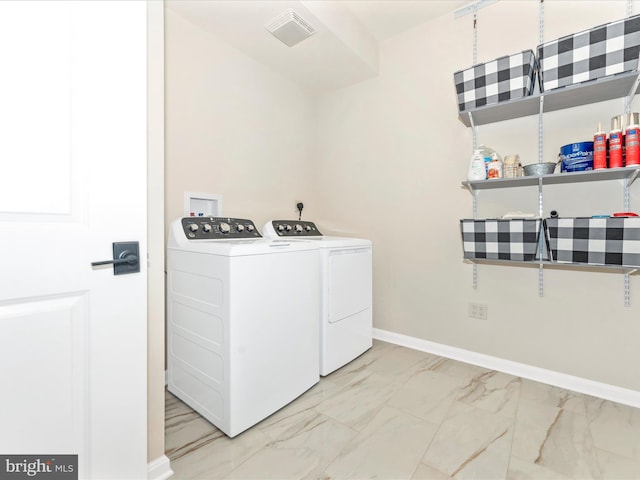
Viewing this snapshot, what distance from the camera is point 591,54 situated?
157 centimetres

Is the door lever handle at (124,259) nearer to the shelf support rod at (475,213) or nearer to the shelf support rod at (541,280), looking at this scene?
the shelf support rod at (475,213)

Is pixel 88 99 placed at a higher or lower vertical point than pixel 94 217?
higher

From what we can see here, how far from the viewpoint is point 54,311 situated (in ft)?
2.82

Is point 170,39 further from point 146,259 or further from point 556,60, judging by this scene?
point 556,60

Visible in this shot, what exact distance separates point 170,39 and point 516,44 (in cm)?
235

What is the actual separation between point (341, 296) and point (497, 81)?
1.69 meters

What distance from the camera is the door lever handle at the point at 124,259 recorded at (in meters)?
0.96

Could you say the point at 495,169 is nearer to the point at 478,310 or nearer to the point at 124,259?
the point at 478,310

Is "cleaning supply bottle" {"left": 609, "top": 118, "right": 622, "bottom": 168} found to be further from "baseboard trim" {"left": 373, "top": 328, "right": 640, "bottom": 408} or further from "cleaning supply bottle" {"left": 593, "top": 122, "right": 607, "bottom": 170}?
"baseboard trim" {"left": 373, "top": 328, "right": 640, "bottom": 408}

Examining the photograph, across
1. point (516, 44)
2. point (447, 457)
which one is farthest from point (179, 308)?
point (516, 44)

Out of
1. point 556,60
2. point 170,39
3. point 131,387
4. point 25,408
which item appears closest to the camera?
point 25,408

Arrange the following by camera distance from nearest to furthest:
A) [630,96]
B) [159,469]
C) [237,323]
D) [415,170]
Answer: [159,469]
[237,323]
[630,96]
[415,170]

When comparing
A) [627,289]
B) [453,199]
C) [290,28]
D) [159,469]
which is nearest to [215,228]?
[159,469]

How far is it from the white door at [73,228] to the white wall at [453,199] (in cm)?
207
